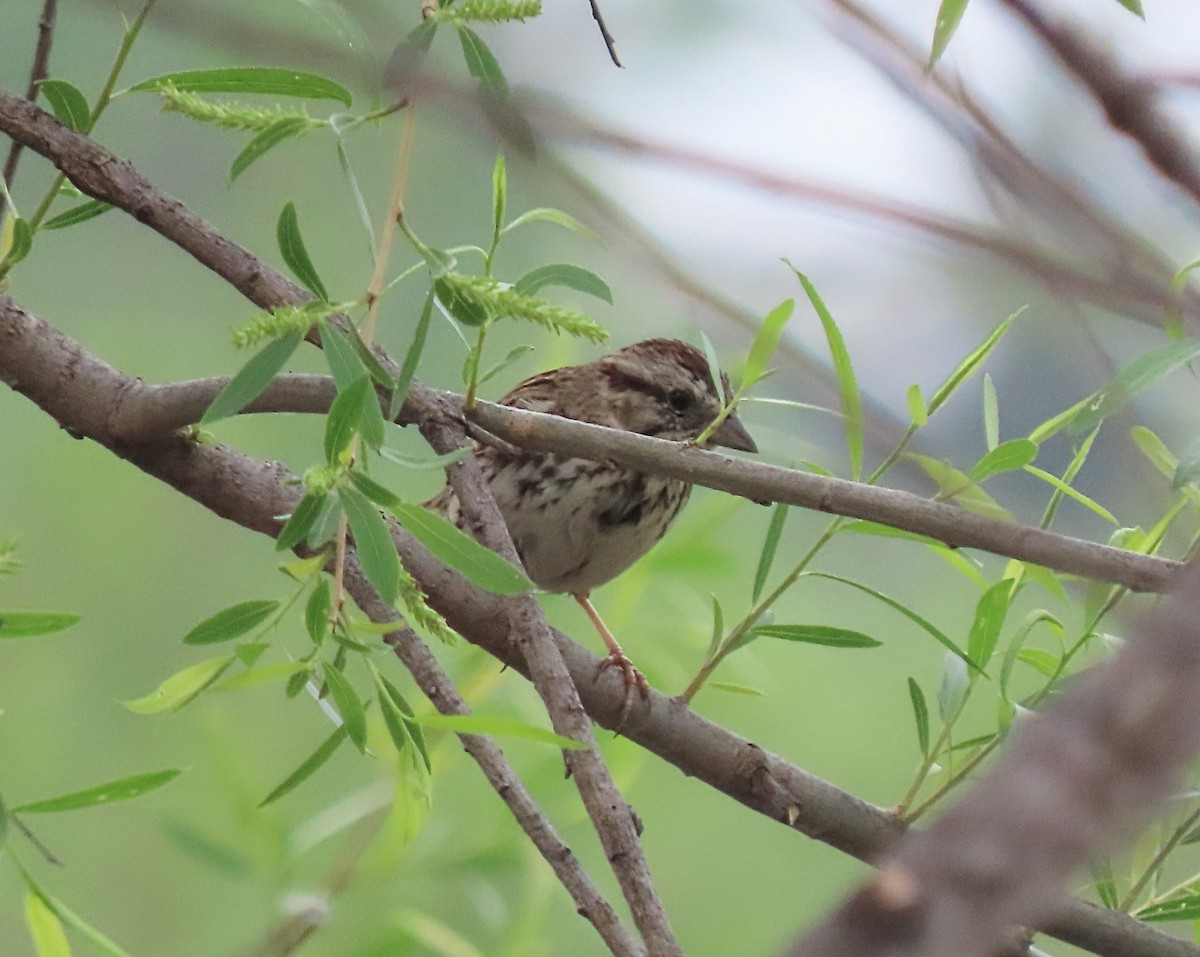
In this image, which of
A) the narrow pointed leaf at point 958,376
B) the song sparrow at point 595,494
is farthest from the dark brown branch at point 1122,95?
the song sparrow at point 595,494

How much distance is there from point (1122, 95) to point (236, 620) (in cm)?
71

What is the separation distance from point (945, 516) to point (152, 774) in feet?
2.03

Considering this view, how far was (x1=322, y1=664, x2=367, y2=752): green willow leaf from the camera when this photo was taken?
1014 mm

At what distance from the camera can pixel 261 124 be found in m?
1.04

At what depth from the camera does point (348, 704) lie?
102 centimetres

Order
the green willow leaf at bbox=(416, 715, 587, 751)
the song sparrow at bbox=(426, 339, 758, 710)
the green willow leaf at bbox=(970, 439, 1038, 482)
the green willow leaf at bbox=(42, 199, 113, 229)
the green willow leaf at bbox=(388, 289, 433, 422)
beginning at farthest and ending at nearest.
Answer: the song sparrow at bbox=(426, 339, 758, 710), the green willow leaf at bbox=(42, 199, 113, 229), the green willow leaf at bbox=(970, 439, 1038, 482), the green willow leaf at bbox=(388, 289, 433, 422), the green willow leaf at bbox=(416, 715, 587, 751)

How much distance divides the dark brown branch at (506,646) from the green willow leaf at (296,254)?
1.07 feet

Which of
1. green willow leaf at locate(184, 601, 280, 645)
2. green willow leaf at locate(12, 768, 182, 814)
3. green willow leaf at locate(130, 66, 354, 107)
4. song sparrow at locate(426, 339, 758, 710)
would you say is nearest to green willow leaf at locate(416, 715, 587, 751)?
green willow leaf at locate(184, 601, 280, 645)

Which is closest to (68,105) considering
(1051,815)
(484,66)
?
(484,66)

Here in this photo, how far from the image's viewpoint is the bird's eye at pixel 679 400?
8.23 feet

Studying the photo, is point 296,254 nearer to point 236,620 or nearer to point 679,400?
point 236,620

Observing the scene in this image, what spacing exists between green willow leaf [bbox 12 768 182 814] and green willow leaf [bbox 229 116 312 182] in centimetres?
46

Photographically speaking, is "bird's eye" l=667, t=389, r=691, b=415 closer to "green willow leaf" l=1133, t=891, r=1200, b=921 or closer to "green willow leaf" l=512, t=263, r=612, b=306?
"green willow leaf" l=1133, t=891, r=1200, b=921

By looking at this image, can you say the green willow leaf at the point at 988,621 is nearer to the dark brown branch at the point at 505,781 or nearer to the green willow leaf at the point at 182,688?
the dark brown branch at the point at 505,781
